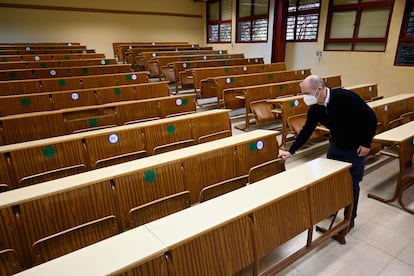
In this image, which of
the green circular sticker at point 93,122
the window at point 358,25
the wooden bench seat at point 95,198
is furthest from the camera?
the window at point 358,25

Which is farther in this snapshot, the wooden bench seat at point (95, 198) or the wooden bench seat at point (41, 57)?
the wooden bench seat at point (41, 57)

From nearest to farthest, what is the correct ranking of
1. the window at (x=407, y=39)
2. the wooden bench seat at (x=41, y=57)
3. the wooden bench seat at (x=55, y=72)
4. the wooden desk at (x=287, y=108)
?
1. the wooden desk at (x=287, y=108)
2. the wooden bench seat at (x=55, y=72)
3. the window at (x=407, y=39)
4. the wooden bench seat at (x=41, y=57)

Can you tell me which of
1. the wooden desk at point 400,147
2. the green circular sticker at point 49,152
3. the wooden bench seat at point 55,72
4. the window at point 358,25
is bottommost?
the wooden desk at point 400,147

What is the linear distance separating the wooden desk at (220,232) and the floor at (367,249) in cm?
18

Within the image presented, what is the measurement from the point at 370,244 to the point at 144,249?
1905mm

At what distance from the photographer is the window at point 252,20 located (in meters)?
9.55

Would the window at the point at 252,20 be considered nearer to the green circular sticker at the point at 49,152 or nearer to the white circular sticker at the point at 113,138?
the white circular sticker at the point at 113,138

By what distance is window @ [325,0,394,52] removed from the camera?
6340mm

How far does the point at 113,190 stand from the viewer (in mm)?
1771

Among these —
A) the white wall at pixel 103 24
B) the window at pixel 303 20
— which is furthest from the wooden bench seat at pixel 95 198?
the white wall at pixel 103 24

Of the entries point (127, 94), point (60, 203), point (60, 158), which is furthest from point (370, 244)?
point (127, 94)

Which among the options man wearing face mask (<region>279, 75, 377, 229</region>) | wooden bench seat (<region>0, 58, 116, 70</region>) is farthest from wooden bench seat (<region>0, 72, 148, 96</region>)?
man wearing face mask (<region>279, 75, 377, 229</region>)

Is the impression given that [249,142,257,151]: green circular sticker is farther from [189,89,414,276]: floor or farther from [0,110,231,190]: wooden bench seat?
[189,89,414,276]: floor

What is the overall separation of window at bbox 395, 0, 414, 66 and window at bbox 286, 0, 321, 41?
7.40 ft
